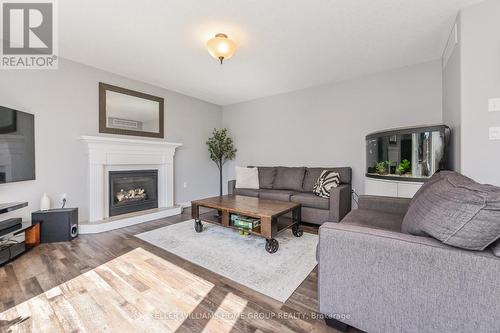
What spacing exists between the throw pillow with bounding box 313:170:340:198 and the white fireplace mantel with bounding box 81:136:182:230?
8.74ft

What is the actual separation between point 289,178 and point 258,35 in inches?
95.6

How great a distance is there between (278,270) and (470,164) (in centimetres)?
201

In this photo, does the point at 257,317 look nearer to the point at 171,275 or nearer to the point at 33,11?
the point at 171,275

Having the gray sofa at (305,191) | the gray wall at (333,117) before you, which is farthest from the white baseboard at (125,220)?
the gray wall at (333,117)

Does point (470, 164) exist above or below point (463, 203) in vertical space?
above

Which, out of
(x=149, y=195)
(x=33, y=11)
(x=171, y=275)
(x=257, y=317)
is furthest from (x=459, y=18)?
(x=149, y=195)

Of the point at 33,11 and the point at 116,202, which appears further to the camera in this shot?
the point at 116,202

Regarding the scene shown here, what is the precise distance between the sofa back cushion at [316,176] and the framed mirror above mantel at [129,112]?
284 centimetres

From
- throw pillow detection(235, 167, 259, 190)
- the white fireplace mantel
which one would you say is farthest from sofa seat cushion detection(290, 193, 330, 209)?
the white fireplace mantel

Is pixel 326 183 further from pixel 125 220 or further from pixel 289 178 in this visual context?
pixel 125 220

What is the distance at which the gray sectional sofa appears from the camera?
2.85 ft

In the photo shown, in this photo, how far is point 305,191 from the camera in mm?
3793

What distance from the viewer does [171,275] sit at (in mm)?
1856

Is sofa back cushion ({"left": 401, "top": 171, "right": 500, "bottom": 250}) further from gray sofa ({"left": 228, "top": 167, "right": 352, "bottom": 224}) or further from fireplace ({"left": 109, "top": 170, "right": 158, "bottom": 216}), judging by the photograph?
fireplace ({"left": 109, "top": 170, "right": 158, "bottom": 216})
